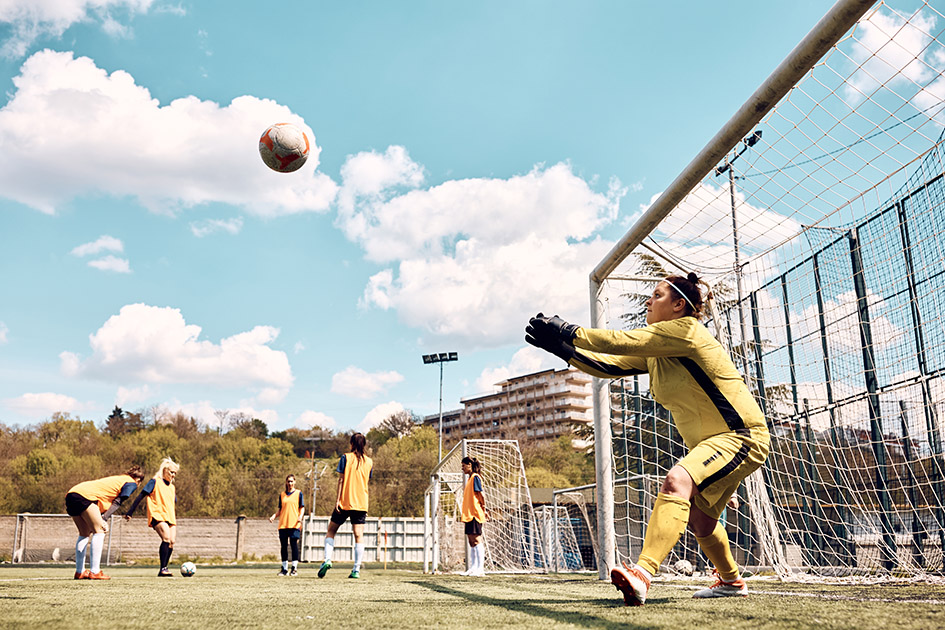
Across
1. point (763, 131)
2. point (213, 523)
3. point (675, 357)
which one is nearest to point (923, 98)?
point (763, 131)

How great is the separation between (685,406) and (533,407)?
3990 inches

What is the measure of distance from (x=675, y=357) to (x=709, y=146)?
1907mm

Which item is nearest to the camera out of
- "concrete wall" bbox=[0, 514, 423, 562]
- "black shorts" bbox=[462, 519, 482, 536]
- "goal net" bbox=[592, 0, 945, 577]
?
"goal net" bbox=[592, 0, 945, 577]

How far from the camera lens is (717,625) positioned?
259cm

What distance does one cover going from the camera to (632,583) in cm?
303

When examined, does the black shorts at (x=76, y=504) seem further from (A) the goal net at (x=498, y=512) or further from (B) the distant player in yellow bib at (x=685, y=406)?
(B) the distant player in yellow bib at (x=685, y=406)

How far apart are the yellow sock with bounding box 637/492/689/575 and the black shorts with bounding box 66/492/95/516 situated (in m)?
8.29

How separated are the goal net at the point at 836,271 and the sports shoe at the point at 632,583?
2913mm

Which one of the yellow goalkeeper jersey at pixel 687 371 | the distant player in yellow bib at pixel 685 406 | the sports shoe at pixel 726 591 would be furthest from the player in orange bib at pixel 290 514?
the yellow goalkeeper jersey at pixel 687 371

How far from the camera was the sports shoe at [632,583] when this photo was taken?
303 centimetres

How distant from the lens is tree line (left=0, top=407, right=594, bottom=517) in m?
40.8

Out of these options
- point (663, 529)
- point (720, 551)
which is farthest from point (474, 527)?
point (663, 529)

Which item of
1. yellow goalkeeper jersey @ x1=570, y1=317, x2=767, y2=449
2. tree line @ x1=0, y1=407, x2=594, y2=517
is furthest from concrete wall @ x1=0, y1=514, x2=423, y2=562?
yellow goalkeeper jersey @ x1=570, y1=317, x2=767, y2=449

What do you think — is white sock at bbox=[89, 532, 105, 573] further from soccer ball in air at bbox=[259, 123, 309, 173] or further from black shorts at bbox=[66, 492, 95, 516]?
soccer ball in air at bbox=[259, 123, 309, 173]
